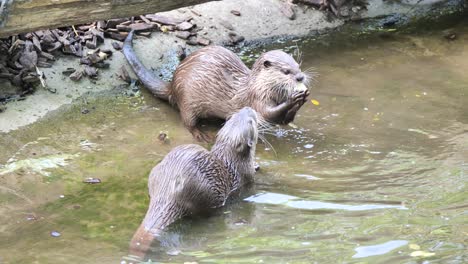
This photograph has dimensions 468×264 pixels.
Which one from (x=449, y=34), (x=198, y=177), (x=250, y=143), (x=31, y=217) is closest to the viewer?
(x=31, y=217)

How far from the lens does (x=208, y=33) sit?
5.64 meters

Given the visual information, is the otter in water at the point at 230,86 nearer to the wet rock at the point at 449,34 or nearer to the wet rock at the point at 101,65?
the wet rock at the point at 101,65

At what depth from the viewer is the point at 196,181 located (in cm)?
367

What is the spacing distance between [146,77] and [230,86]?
650 millimetres

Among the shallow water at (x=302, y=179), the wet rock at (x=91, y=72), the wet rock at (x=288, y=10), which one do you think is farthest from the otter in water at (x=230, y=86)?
the wet rock at (x=288, y=10)

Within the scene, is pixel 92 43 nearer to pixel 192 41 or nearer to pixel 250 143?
pixel 192 41

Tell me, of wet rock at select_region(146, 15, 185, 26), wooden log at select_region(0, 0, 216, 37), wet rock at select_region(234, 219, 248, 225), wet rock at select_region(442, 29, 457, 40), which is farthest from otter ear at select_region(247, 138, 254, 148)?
wet rock at select_region(442, 29, 457, 40)

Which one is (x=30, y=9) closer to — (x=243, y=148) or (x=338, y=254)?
(x=243, y=148)

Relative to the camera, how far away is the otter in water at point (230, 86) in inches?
176

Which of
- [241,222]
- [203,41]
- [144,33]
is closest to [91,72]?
[144,33]

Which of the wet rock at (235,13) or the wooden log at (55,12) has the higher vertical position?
the wooden log at (55,12)

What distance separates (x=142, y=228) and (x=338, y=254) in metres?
0.94

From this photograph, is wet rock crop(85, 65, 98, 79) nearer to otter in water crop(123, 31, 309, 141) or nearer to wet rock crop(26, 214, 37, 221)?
otter in water crop(123, 31, 309, 141)

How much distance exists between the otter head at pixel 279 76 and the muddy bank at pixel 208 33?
0.97 meters
